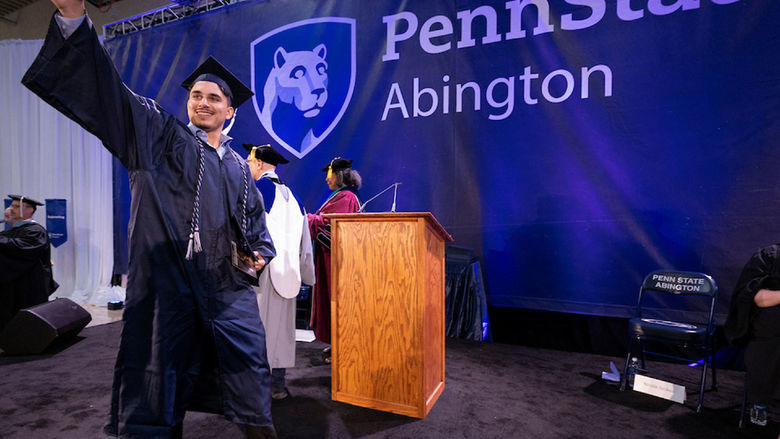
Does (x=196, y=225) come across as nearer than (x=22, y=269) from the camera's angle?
Yes

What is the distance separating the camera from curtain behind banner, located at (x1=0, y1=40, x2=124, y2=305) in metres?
6.62

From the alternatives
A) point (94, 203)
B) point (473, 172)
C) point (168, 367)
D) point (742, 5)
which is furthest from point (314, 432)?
point (94, 203)

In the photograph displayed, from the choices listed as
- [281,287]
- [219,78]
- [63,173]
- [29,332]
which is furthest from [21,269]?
[219,78]

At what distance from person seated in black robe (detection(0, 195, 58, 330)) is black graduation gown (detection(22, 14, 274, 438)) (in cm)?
418

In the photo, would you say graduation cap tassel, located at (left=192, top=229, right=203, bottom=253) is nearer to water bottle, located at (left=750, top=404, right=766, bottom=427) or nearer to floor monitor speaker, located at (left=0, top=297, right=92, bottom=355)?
water bottle, located at (left=750, top=404, right=766, bottom=427)

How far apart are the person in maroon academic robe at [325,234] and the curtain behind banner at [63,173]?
463 centimetres

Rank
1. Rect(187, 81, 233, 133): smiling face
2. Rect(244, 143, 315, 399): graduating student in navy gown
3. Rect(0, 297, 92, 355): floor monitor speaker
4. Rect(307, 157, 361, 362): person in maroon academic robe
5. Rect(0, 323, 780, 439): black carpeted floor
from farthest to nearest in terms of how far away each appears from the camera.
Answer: Rect(0, 297, 92, 355): floor monitor speaker < Rect(307, 157, 361, 362): person in maroon academic robe < Rect(244, 143, 315, 399): graduating student in navy gown < Rect(0, 323, 780, 439): black carpeted floor < Rect(187, 81, 233, 133): smiling face

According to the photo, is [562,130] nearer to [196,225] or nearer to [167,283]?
[196,225]

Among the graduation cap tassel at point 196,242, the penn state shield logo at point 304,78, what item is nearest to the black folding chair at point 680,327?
the graduation cap tassel at point 196,242

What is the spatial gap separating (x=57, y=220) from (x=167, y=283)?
24.1ft

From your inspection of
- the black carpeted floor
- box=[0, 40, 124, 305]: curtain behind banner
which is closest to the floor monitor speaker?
the black carpeted floor

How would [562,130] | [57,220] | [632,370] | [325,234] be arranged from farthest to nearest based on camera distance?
[57,220], [562,130], [325,234], [632,370]

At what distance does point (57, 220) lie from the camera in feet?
22.3

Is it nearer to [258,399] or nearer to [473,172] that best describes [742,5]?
[473,172]
